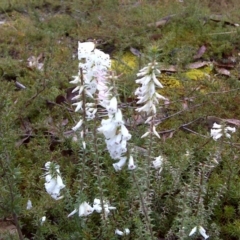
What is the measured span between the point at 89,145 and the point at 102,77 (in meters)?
0.67

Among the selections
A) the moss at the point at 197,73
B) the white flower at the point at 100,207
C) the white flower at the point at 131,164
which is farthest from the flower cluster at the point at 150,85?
the moss at the point at 197,73

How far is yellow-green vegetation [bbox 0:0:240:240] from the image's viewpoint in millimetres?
3357

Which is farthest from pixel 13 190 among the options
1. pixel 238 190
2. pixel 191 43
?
pixel 191 43

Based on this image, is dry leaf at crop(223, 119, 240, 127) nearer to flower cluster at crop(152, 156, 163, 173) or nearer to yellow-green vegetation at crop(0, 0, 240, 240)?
yellow-green vegetation at crop(0, 0, 240, 240)

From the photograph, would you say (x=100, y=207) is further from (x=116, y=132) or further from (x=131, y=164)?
(x=116, y=132)

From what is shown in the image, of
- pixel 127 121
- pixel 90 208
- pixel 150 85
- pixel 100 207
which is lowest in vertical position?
pixel 127 121

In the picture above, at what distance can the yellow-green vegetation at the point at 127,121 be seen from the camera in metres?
3.36

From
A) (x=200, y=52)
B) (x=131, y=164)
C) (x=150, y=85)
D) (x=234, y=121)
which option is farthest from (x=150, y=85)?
(x=200, y=52)

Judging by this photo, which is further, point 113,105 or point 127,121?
point 127,121

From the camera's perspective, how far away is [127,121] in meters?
4.65

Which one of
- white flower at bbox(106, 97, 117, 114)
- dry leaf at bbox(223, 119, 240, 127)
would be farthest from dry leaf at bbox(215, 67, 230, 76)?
white flower at bbox(106, 97, 117, 114)

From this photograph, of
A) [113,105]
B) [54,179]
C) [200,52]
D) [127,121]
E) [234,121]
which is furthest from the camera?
[200,52]

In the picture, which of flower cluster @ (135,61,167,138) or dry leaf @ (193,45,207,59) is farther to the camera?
dry leaf @ (193,45,207,59)

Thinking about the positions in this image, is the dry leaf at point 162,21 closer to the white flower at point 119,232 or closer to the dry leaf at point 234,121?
the dry leaf at point 234,121
